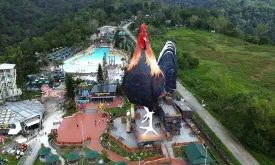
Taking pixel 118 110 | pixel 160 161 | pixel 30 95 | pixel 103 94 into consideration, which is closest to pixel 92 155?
pixel 160 161

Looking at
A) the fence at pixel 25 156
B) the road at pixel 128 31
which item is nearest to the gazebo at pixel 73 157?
the fence at pixel 25 156

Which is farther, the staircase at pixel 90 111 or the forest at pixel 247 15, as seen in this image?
the forest at pixel 247 15

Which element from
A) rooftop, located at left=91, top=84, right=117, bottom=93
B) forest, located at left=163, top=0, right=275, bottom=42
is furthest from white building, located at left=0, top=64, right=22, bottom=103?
forest, located at left=163, top=0, right=275, bottom=42

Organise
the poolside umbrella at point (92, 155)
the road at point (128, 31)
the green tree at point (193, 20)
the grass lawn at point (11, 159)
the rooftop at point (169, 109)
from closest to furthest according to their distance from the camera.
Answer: the poolside umbrella at point (92, 155) < the grass lawn at point (11, 159) < the rooftop at point (169, 109) < the road at point (128, 31) < the green tree at point (193, 20)

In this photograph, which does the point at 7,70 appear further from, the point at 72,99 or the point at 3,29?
the point at 3,29

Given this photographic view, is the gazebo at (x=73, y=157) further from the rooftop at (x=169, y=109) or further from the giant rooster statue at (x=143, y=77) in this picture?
the rooftop at (x=169, y=109)

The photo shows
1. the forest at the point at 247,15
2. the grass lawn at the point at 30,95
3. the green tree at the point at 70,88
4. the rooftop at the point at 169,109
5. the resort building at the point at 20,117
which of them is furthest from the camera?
the forest at the point at 247,15

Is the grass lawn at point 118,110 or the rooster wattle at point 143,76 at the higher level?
the rooster wattle at point 143,76
